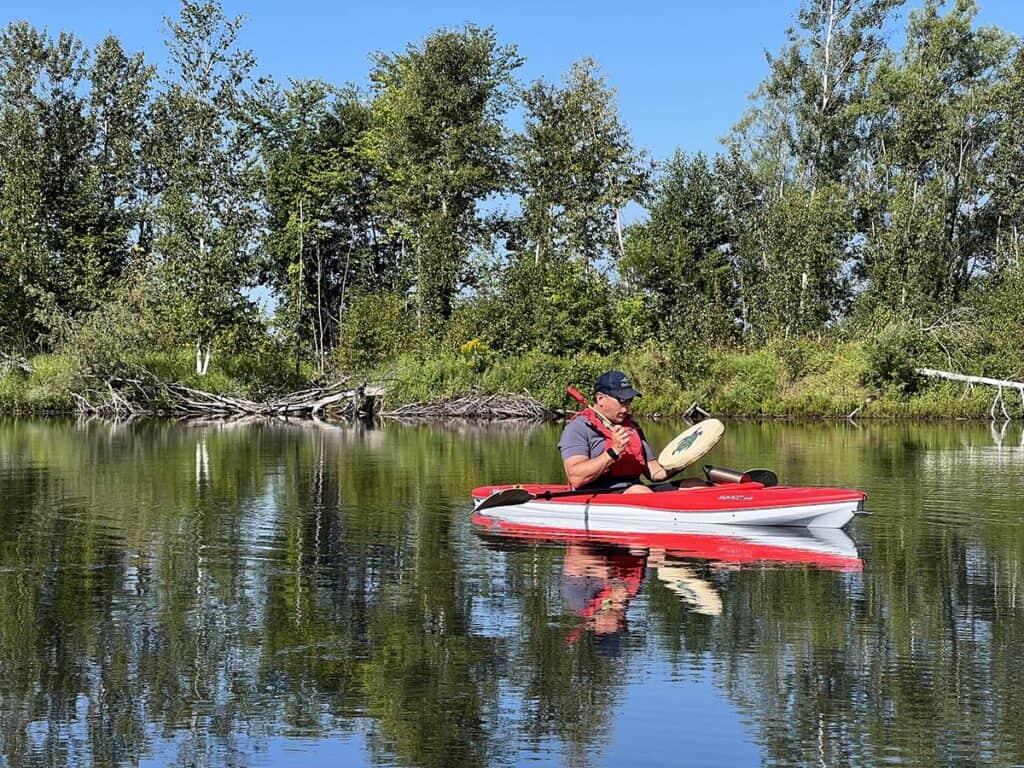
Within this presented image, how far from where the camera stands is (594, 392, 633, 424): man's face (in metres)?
13.9

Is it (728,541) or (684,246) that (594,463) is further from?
(684,246)

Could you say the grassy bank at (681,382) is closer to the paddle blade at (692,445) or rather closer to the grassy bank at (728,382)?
the grassy bank at (728,382)

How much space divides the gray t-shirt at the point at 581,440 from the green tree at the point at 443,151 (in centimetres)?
3136

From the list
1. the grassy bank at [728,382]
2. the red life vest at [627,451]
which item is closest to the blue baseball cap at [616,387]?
the red life vest at [627,451]

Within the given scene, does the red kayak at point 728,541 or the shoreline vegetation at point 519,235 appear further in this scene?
the shoreline vegetation at point 519,235

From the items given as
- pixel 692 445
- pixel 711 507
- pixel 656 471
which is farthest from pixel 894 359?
pixel 711 507

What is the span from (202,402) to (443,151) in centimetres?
1492

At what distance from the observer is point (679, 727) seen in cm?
713

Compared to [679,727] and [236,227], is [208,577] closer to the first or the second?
[679,727]

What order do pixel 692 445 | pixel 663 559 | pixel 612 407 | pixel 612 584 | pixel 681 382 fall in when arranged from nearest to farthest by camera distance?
pixel 612 584
pixel 663 559
pixel 612 407
pixel 692 445
pixel 681 382

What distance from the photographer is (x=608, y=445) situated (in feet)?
45.7

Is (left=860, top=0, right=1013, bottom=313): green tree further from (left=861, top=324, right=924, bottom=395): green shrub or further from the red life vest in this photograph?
the red life vest

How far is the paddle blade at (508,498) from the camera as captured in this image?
14516mm

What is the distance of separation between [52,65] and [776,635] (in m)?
47.1
